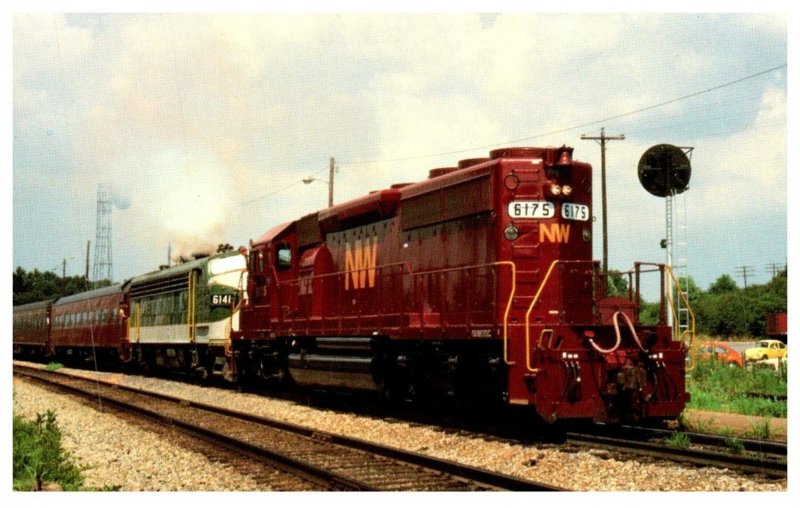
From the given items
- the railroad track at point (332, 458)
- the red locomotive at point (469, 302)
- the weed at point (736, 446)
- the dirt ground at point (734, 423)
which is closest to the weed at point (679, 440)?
the red locomotive at point (469, 302)

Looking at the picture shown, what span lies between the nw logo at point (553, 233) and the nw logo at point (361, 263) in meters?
3.39

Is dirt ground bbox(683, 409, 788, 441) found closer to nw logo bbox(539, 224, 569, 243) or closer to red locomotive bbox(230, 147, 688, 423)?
red locomotive bbox(230, 147, 688, 423)

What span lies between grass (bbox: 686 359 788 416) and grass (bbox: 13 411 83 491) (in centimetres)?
948

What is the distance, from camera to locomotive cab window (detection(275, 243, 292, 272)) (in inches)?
683

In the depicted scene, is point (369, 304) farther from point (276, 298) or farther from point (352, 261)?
point (276, 298)

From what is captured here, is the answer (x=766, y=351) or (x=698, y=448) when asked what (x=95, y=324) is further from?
(x=698, y=448)

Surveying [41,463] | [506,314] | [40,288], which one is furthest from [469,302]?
[40,288]

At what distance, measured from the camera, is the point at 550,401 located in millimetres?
9859

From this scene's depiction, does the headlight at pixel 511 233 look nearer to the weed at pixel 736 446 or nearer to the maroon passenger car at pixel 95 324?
the weed at pixel 736 446

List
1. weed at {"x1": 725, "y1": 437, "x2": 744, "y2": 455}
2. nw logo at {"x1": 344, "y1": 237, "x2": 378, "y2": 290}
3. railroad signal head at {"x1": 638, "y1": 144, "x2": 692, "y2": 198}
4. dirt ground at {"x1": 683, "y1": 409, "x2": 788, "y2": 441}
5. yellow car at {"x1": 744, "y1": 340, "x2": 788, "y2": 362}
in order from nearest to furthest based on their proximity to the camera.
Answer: weed at {"x1": 725, "y1": 437, "x2": 744, "y2": 455} → dirt ground at {"x1": 683, "y1": 409, "x2": 788, "y2": 441} → railroad signal head at {"x1": 638, "y1": 144, "x2": 692, "y2": 198} → nw logo at {"x1": 344, "y1": 237, "x2": 378, "y2": 290} → yellow car at {"x1": 744, "y1": 340, "x2": 788, "y2": 362}

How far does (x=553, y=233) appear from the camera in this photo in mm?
11398

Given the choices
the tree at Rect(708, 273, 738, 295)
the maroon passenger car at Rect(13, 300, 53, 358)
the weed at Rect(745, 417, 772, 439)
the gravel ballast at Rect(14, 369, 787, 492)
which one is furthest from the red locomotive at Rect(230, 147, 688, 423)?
the maroon passenger car at Rect(13, 300, 53, 358)

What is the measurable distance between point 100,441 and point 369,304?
4.63 meters

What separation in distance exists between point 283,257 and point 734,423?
9316 mm
